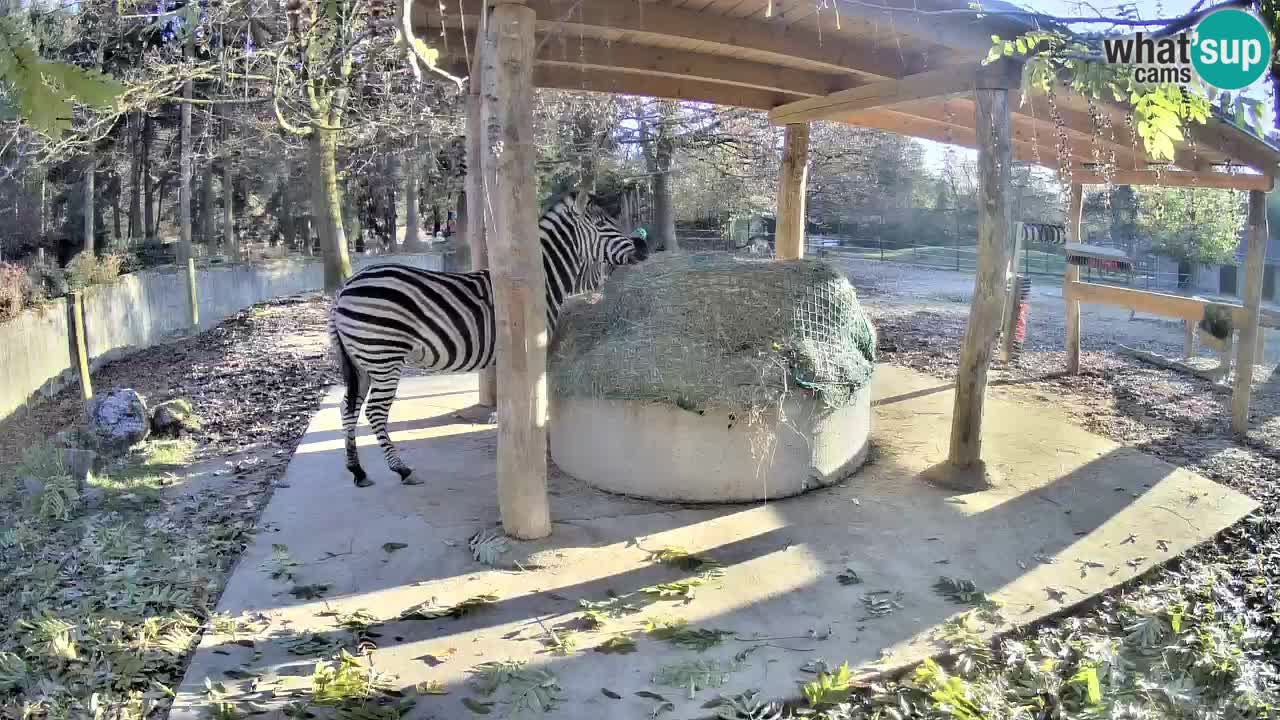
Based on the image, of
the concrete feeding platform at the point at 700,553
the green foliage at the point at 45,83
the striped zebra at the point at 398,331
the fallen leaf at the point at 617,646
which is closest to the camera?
the green foliage at the point at 45,83

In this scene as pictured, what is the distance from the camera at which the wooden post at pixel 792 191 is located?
8977 millimetres

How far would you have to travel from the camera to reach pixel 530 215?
457 cm

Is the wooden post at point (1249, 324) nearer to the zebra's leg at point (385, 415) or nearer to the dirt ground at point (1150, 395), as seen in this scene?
the dirt ground at point (1150, 395)

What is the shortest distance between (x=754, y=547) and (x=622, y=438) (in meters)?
1.22

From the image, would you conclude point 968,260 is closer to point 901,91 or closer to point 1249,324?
point 1249,324

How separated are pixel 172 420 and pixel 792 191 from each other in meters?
6.45

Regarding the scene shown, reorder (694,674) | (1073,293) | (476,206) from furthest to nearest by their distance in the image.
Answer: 1. (1073,293)
2. (476,206)
3. (694,674)

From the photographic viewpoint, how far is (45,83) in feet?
4.46

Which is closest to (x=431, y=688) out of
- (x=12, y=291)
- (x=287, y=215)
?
(x=12, y=291)

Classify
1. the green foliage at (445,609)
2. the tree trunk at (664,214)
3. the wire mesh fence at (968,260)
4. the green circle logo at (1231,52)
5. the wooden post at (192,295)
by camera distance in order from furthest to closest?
the wire mesh fence at (968,260) < the tree trunk at (664,214) < the wooden post at (192,295) < the green foliage at (445,609) < the green circle logo at (1231,52)

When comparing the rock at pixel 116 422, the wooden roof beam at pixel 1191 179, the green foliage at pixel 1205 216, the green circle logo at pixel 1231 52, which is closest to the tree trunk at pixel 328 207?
the rock at pixel 116 422

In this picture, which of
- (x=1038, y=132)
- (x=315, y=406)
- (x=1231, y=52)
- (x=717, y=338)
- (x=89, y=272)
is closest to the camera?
(x=1231, y=52)

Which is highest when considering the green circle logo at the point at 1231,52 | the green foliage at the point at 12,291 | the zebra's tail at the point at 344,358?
the green circle logo at the point at 1231,52

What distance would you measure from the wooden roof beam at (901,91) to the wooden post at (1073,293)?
372 centimetres
